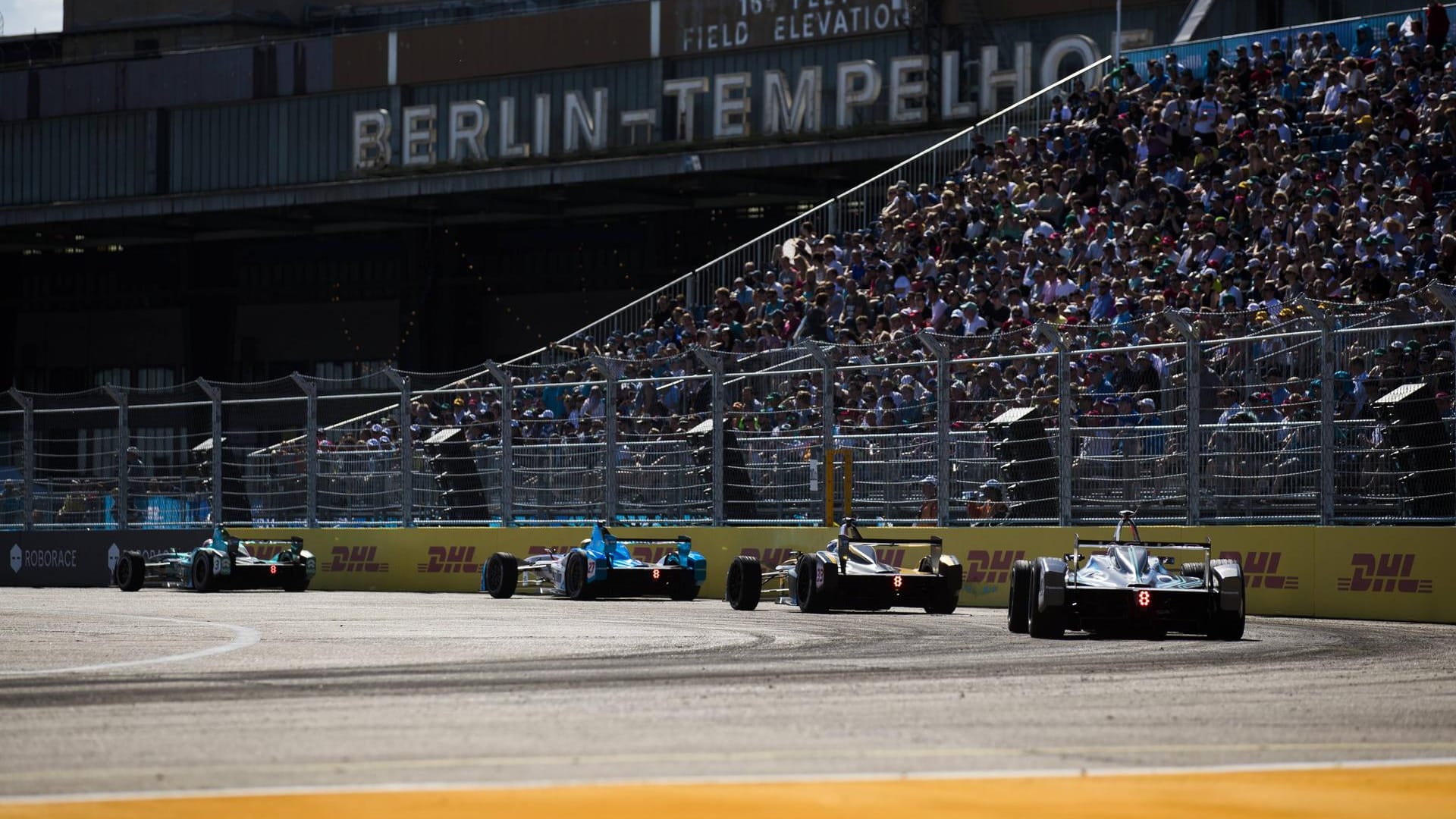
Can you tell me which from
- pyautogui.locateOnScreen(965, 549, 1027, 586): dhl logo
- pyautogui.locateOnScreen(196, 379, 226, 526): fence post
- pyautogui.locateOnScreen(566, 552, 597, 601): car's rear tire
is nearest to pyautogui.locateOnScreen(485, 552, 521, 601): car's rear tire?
pyautogui.locateOnScreen(566, 552, 597, 601): car's rear tire

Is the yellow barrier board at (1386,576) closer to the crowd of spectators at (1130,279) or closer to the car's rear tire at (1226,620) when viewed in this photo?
the crowd of spectators at (1130,279)

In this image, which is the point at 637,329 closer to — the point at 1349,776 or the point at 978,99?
the point at 978,99

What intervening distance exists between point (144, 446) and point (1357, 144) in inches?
644

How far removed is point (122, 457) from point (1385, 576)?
1807cm

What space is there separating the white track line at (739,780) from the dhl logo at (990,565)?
1253cm

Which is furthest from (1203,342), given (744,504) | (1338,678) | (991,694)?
(991,694)

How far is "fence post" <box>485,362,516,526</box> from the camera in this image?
2486cm

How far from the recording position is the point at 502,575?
22.2 m

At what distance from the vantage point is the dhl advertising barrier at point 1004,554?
16859mm

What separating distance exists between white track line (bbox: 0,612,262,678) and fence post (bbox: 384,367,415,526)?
8179mm

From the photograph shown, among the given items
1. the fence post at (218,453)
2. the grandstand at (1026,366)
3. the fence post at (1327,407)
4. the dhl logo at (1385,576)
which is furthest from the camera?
the fence post at (218,453)

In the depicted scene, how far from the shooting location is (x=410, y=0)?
152ft

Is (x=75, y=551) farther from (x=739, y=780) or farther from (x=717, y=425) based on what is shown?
(x=739, y=780)

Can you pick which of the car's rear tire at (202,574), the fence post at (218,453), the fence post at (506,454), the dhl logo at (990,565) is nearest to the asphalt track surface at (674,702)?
the dhl logo at (990,565)
